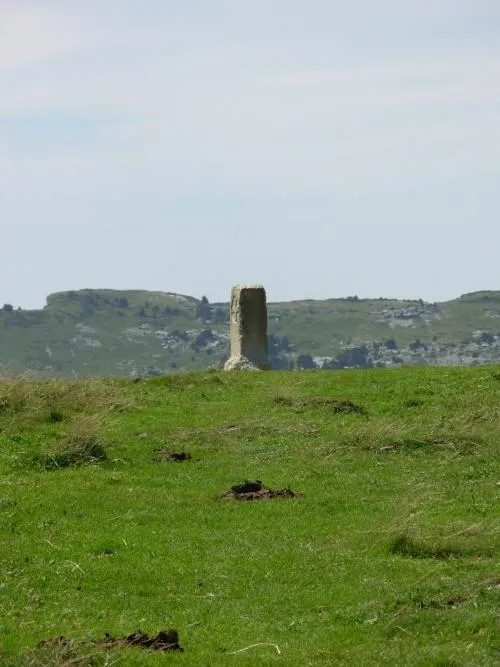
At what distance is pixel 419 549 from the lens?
56.3ft

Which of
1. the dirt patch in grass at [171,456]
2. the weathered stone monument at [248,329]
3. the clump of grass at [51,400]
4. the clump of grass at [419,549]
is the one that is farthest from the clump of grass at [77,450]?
the weathered stone monument at [248,329]

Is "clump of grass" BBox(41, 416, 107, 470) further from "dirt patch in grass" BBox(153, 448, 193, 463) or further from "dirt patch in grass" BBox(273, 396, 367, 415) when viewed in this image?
"dirt patch in grass" BBox(273, 396, 367, 415)

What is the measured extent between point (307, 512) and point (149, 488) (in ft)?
11.4

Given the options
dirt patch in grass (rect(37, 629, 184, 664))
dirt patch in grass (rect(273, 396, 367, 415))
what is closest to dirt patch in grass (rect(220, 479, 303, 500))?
dirt patch in grass (rect(37, 629, 184, 664))

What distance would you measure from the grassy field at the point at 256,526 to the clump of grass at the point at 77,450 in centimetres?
5

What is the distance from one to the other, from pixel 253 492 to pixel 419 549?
16.0ft

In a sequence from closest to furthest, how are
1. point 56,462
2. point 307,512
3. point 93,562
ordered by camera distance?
point 93,562
point 307,512
point 56,462

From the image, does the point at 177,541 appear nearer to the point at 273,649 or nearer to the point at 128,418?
the point at 273,649

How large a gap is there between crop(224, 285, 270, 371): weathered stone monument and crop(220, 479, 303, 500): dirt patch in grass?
21.3 m

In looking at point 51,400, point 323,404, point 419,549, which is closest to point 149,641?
point 419,549

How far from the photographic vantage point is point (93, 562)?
57.2 feet

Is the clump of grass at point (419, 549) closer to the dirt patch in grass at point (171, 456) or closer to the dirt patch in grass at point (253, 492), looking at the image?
the dirt patch in grass at point (253, 492)

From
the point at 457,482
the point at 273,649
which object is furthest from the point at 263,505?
the point at 273,649

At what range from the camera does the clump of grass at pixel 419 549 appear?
669 inches
